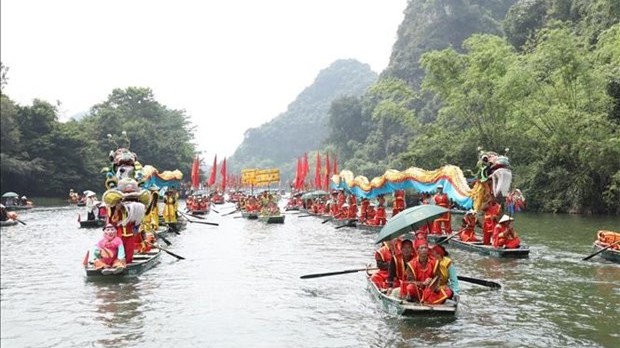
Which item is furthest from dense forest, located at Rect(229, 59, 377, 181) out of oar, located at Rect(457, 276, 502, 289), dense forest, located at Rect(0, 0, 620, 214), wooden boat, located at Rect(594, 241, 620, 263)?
oar, located at Rect(457, 276, 502, 289)

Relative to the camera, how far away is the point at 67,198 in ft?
205

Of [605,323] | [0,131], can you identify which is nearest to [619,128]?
[605,323]

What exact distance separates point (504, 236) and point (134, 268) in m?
10.5

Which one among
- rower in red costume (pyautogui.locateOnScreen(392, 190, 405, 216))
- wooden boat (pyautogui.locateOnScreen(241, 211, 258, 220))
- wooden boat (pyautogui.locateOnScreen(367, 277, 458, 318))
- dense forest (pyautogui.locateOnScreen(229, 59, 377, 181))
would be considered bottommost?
wooden boat (pyautogui.locateOnScreen(367, 277, 458, 318))

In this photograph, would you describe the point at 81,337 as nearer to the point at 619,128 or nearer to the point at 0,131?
the point at 619,128

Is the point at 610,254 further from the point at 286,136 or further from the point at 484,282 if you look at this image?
the point at 286,136

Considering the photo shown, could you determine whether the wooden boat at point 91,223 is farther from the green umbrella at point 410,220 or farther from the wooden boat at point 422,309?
the green umbrella at point 410,220

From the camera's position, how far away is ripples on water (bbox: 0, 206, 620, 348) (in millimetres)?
11227

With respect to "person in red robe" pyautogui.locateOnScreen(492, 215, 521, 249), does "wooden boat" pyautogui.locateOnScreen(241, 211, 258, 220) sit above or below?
above

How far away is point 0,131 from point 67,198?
1155 centimetres

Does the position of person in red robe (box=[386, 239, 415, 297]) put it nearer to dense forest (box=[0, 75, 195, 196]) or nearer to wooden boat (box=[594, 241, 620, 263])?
wooden boat (box=[594, 241, 620, 263])

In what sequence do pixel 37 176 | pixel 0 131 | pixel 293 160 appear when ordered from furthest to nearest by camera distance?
pixel 293 160 → pixel 37 176 → pixel 0 131

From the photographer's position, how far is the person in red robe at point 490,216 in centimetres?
1947

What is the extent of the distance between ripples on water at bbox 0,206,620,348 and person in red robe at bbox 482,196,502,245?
817 mm
